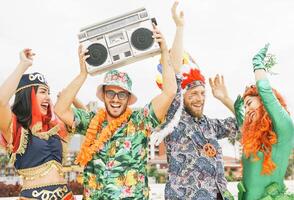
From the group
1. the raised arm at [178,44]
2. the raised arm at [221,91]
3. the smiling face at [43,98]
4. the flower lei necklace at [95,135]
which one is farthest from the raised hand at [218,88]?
the smiling face at [43,98]

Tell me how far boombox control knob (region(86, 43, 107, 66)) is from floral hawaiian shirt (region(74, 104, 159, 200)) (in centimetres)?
50

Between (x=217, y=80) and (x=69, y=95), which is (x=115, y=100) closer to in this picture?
(x=69, y=95)

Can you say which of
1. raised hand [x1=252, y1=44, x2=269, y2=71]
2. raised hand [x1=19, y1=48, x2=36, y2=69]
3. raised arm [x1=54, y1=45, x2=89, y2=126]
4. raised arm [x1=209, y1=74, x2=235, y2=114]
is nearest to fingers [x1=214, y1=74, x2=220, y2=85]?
A: raised arm [x1=209, y1=74, x2=235, y2=114]

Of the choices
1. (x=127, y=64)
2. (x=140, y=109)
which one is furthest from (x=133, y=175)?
(x=127, y=64)

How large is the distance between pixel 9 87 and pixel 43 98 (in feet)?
1.61

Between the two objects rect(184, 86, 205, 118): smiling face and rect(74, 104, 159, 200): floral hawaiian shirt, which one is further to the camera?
rect(184, 86, 205, 118): smiling face

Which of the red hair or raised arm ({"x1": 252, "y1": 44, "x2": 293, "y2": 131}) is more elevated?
raised arm ({"x1": 252, "y1": 44, "x2": 293, "y2": 131})

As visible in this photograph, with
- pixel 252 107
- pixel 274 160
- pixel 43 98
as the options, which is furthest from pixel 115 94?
pixel 274 160

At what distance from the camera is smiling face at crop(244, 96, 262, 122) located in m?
3.75

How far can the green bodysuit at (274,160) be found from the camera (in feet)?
11.5

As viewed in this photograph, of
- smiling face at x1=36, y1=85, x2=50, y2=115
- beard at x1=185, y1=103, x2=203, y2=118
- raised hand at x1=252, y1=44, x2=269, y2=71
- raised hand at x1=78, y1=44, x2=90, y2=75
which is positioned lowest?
beard at x1=185, y1=103, x2=203, y2=118

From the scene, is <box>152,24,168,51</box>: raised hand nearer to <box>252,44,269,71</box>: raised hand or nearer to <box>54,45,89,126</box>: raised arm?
<box>54,45,89,126</box>: raised arm

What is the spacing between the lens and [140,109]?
4023 mm

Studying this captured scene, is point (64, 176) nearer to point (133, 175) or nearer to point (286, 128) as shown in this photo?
point (133, 175)
